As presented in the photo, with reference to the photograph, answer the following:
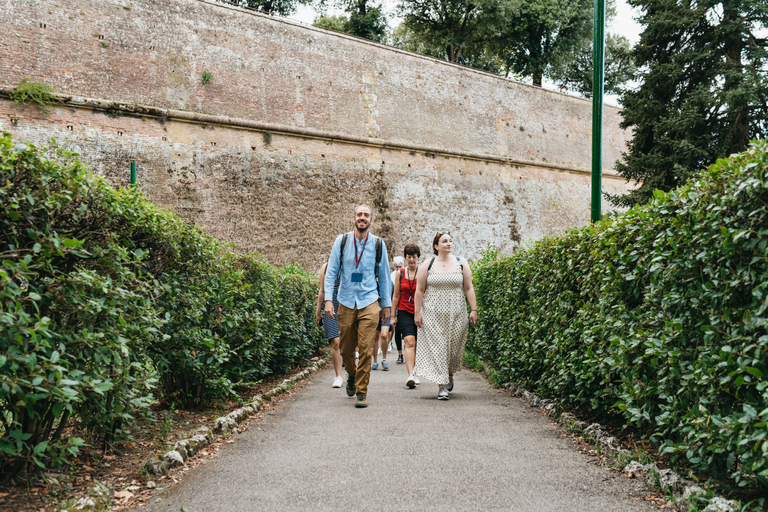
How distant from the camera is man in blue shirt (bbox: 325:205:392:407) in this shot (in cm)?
564

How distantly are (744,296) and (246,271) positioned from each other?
5.00m

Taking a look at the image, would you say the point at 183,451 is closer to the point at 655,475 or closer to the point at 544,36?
the point at 655,475

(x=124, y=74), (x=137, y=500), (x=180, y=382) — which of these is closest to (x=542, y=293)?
(x=180, y=382)

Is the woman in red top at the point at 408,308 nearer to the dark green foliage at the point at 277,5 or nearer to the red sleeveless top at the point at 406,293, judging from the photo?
the red sleeveless top at the point at 406,293

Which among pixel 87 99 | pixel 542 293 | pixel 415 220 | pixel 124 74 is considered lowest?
pixel 542 293

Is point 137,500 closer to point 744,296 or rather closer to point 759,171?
point 744,296

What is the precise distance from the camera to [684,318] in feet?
9.63

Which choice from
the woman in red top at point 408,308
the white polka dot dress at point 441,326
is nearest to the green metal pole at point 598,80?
the white polka dot dress at point 441,326

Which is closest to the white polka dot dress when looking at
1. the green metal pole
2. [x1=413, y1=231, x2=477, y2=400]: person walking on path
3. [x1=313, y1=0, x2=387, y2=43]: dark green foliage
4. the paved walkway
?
[x1=413, y1=231, x2=477, y2=400]: person walking on path

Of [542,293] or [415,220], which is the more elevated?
[415,220]

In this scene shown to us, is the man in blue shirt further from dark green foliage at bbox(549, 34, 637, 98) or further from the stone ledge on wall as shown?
dark green foliage at bbox(549, 34, 637, 98)

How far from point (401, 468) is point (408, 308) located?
418 centimetres

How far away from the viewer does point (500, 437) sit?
4285mm

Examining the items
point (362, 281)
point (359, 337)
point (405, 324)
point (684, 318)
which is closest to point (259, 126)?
point (405, 324)
